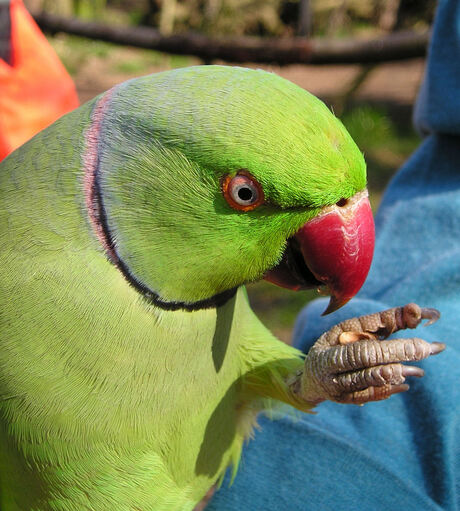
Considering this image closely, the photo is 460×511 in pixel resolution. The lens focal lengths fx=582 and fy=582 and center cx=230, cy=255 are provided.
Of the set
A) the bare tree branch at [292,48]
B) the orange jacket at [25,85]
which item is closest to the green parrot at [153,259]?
the orange jacket at [25,85]

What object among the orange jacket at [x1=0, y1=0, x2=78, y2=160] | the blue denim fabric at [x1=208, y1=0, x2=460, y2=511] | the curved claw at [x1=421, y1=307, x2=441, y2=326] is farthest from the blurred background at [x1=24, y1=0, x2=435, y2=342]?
the curved claw at [x1=421, y1=307, x2=441, y2=326]

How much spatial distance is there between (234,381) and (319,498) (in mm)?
307

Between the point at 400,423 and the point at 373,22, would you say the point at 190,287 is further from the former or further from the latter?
the point at 373,22

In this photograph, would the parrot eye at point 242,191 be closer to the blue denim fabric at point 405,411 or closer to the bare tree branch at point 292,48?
the blue denim fabric at point 405,411

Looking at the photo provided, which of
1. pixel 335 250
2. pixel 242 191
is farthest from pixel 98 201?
pixel 335 250

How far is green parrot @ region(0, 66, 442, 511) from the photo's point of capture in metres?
0.82

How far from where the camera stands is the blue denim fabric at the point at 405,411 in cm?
116

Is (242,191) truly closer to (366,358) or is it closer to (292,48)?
(366,358)

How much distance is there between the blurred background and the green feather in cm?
368

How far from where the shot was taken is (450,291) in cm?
138

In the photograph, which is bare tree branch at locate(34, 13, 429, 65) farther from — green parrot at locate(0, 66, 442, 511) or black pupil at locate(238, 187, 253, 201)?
black pupil at locate(238, 187, 253, 201)

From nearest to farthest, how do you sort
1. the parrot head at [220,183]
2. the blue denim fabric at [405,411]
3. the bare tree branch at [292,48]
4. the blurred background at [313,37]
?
the parrot head at [220,183] < the blue denim fabric at [405,411] < the bare tree branch at [292,48] < the blurred background at [313,37]

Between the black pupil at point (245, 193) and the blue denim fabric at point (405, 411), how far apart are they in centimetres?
57

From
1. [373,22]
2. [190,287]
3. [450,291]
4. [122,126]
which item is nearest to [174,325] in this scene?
[190,287]
